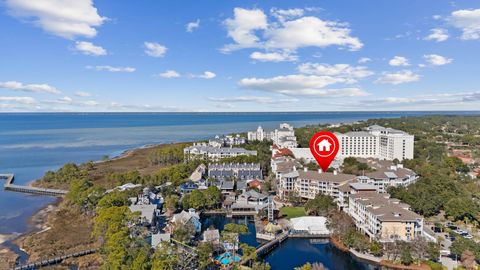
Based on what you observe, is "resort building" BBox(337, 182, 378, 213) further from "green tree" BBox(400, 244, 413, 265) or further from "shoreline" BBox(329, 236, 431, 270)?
"green tree" BBox(400, 244, 413, 265)

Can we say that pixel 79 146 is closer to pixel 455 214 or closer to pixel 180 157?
pixel 180 157

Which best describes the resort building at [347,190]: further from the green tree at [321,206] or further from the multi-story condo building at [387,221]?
the multi-story condo building at [387,221]

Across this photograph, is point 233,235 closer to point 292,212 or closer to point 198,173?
point 292,212

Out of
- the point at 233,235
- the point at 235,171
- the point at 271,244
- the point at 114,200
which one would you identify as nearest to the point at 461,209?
the point at 271,244

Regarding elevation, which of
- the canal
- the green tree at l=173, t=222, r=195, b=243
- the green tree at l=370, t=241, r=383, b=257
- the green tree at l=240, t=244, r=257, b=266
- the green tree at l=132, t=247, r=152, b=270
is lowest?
the canal

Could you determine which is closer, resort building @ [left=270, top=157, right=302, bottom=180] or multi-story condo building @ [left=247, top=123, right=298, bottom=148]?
resort building @ [left=270, top=157, right=302, bottom=180]

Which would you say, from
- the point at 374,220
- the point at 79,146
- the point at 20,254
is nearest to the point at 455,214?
the point at 374,220

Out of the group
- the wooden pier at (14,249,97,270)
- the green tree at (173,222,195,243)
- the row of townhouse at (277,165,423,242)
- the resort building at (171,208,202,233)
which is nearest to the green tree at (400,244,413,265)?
the row of townhouse at (277,165,423,242)
